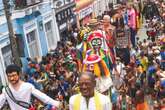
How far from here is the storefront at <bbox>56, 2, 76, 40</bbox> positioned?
26.3 meters

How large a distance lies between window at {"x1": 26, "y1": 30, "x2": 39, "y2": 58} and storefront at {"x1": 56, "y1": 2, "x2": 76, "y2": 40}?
9.74ft

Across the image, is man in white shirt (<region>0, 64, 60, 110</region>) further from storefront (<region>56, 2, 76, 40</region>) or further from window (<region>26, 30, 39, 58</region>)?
storefront (<region>56, 2, 76, 40</region>)

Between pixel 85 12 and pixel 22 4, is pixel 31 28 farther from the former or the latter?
pixel 85 12

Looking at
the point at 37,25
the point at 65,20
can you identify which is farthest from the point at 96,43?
the point at 65,20

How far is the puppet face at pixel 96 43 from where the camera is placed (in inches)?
340

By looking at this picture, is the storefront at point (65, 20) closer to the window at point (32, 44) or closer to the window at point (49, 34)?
the window at point (49, 34)

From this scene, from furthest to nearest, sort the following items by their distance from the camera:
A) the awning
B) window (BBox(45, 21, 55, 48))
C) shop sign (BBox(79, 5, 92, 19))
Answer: shop sign (BBox(79, 5, 92, 19))
the awning
window (BBox(45, 21, 55, 48))

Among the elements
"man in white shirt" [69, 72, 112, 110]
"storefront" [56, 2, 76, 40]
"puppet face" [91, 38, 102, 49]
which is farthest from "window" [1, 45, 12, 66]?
"man in white shirt" [69, 72, 112, 110]

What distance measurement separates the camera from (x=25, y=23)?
834 inches

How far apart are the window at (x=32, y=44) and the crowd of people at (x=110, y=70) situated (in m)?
3.95

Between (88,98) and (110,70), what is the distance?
A: 3.43 m

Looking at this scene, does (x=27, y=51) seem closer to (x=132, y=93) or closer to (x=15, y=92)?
(x=132, y=93)

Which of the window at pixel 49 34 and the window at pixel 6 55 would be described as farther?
the window at pixel 49 34

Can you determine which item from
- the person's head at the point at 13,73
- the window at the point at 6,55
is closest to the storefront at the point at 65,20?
the window at the point at 6,55
